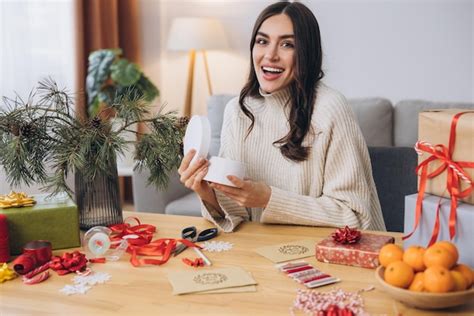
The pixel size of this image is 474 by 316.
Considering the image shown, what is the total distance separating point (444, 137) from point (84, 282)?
0.80 m

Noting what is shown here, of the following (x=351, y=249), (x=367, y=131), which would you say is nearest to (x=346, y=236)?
(x=351, y=249)

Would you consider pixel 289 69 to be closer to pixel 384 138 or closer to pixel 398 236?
pixel 398 236

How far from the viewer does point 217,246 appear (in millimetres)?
1374

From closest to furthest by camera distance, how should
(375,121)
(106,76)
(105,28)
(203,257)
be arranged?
(203,257)
(375,121)
(106,76)
(105,28)

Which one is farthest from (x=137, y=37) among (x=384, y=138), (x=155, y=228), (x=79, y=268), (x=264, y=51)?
(x=79, y=268)

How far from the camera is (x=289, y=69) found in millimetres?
1812

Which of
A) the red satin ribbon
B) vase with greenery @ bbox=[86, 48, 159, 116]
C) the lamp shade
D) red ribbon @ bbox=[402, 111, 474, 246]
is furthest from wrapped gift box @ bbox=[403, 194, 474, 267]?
the lamp shade

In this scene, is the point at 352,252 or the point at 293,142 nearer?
the point at 352,252

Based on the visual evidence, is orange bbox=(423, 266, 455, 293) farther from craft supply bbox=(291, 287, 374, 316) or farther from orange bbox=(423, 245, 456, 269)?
craft supply bbox=(291, 287, 374, 316)

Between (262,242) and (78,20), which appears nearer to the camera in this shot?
(262,242)

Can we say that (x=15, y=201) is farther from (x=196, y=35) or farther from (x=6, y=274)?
(x=196, y=35)

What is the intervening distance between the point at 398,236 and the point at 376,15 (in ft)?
9.15

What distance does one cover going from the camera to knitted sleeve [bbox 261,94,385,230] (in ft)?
5.12

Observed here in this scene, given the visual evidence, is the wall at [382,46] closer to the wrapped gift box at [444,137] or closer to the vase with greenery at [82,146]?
the vase with greenery at [82,146]
